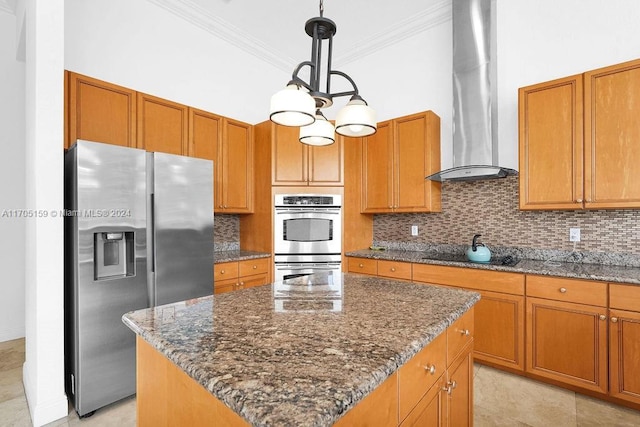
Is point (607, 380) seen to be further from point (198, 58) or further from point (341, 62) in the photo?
point (198, 58)

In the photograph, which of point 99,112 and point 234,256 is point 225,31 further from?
point 234,256

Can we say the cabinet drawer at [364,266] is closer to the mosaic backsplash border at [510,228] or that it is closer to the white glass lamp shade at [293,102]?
the mosaic backsplash border at [510,228]

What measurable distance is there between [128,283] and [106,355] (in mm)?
473

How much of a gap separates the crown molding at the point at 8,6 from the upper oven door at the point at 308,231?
3.35m

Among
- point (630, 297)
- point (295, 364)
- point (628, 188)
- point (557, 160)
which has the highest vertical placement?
point (557, 160)

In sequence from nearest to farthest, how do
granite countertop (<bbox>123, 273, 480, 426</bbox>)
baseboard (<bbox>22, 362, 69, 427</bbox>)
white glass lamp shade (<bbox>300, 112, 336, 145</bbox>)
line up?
granite countertop (<bbox>123, 273, 480, 426</bbox>) < white glass lamp shade (<bbox>300, 112, 336, 145</bbox>) < baseboard (<bbox>22, 362, 69, 427</bbox>)

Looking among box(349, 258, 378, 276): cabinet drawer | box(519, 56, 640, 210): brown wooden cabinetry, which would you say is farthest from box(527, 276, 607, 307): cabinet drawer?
box(349, 258, 378, 276): cabinet drawer

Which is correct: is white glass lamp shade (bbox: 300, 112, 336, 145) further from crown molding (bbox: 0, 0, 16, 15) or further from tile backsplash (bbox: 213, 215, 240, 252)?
crown molding (bbox: 0, 0, 16, 15)

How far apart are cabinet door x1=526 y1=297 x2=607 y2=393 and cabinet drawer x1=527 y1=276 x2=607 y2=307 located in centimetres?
4

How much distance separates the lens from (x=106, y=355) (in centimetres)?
206

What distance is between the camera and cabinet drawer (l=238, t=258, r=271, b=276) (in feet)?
10.3

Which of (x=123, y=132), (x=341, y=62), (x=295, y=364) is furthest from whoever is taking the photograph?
(x=341, y=62)

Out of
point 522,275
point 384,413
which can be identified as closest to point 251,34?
point 522,275

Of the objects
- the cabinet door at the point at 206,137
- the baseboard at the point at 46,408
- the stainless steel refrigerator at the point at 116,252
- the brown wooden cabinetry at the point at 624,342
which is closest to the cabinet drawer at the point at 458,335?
the brown wooden cabinetry at the point at 624,342
